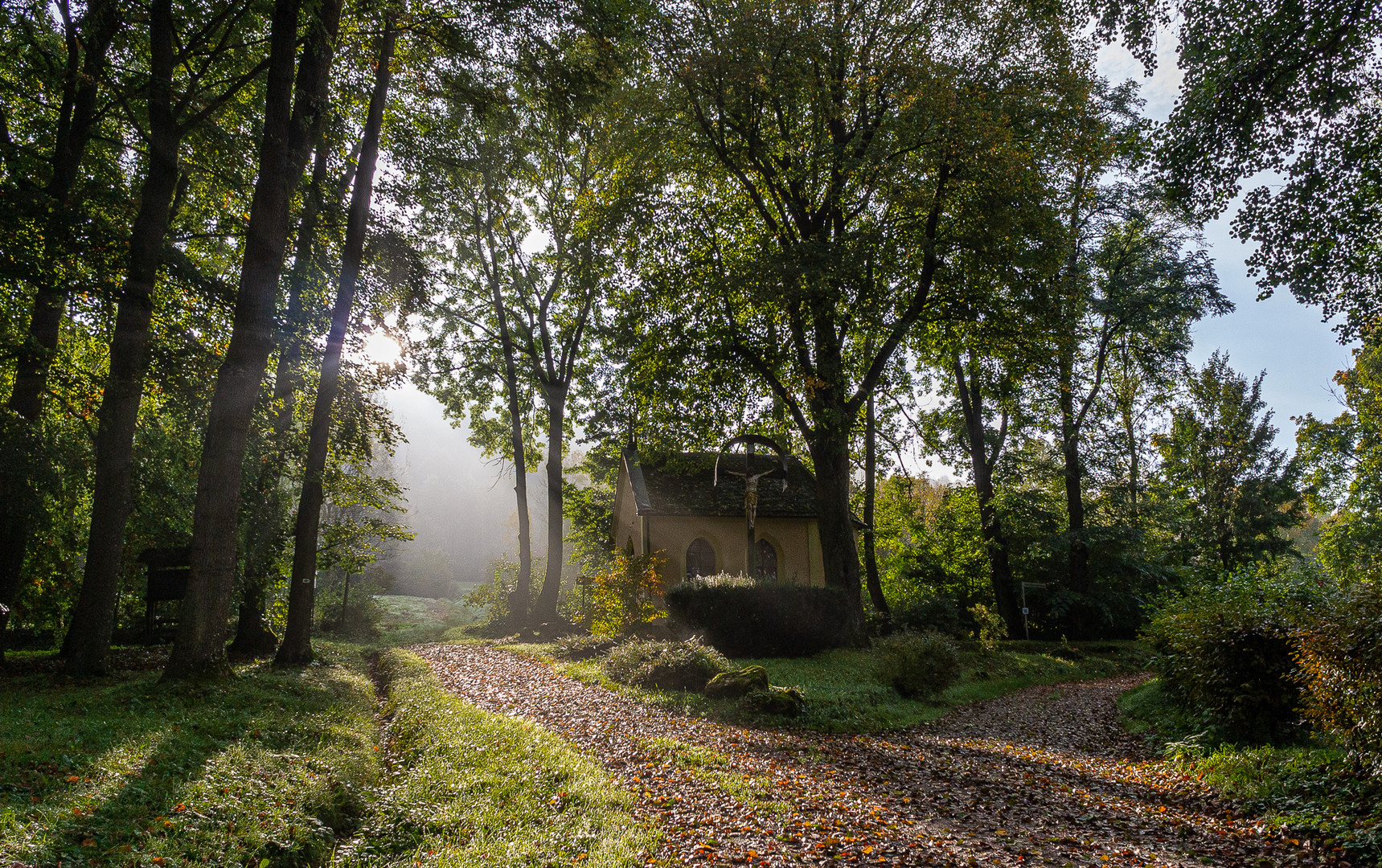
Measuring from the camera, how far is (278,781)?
518 centimetres

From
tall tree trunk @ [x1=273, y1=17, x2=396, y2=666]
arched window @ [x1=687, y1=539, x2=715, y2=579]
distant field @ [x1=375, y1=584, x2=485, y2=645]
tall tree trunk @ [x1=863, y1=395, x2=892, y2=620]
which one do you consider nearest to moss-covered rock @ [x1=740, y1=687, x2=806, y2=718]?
tall tree trunk @ [x1=273, y1=17, x2=396, y2=666]

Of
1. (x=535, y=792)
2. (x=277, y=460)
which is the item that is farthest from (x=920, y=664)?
(x=277, y=460)

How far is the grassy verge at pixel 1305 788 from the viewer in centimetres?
504

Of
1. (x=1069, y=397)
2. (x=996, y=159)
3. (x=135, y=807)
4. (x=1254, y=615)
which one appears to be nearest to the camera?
(x=135, y=807)

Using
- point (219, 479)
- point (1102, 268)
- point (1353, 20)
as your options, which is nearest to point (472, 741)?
point (219, 479)

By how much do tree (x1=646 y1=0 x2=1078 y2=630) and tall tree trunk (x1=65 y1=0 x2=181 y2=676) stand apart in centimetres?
1008

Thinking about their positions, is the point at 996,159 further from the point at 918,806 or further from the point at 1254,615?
the point at 918,806

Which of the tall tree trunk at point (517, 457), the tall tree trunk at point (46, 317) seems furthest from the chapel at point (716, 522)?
the tall tree trunk at point (46, 317)

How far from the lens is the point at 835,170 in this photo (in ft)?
53.4

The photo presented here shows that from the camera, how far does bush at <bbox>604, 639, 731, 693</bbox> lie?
1203cm

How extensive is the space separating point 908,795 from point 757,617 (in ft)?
32.4

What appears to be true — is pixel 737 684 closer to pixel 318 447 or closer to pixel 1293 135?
pixel 318 447

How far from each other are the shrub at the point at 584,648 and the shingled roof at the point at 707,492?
728cm

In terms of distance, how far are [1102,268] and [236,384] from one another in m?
27.1
